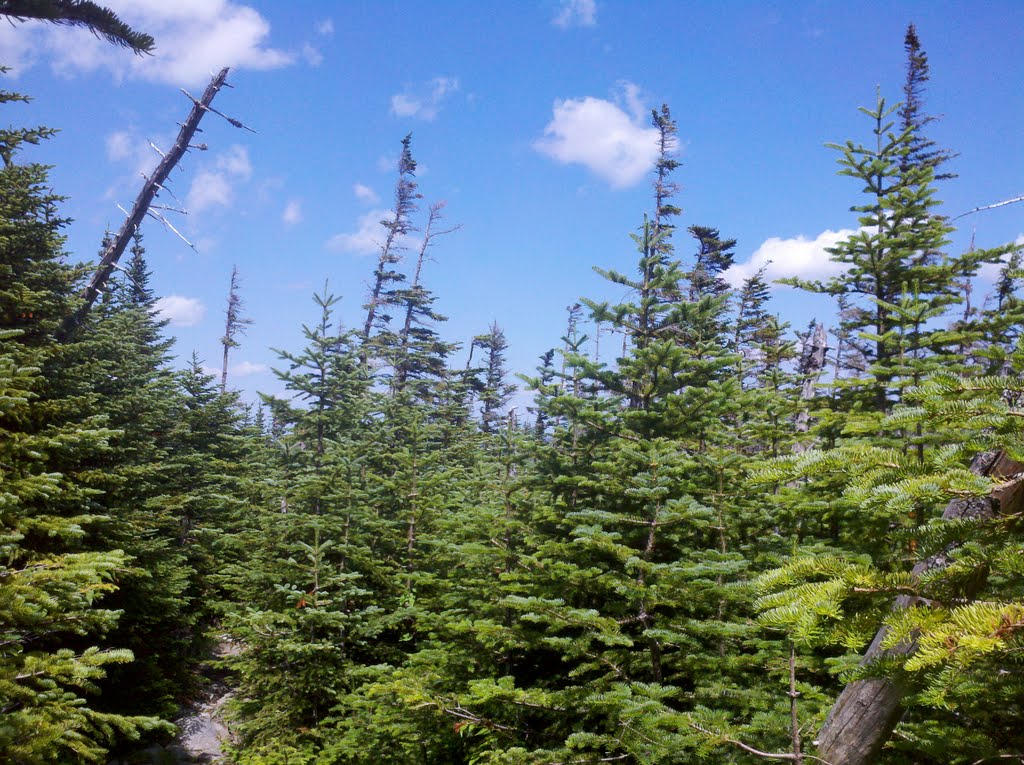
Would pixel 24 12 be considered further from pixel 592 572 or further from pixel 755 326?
pixel 755 326

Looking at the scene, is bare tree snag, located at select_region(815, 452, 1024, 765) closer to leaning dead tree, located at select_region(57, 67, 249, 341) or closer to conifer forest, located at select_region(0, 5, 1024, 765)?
conifer forest, located at select_region(0, 5, 1024, 765)

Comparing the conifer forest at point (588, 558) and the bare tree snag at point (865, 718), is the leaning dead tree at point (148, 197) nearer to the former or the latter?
the conifer forest at point (588, 558)

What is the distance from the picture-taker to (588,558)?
704 cm

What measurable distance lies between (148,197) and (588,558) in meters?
13.4

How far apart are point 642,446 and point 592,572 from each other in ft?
6.63

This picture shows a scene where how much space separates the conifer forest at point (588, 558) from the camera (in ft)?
9.30

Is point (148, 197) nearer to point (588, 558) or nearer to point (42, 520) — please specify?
point (42, 520)

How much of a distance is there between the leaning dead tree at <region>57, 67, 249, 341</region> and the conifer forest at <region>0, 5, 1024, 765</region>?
0.15m

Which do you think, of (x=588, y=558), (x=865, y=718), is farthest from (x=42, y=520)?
(x=865, y=718)

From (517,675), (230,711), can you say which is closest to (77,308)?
(230,711)

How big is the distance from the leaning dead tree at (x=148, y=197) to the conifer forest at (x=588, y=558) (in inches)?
5.7

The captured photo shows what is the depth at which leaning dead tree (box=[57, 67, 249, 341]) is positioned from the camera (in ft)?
37.3

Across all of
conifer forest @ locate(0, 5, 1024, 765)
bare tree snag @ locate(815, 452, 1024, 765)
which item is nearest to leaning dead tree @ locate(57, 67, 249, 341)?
conifer forest @ locate(0, 5, 1024, 765)

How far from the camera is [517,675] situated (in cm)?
811
